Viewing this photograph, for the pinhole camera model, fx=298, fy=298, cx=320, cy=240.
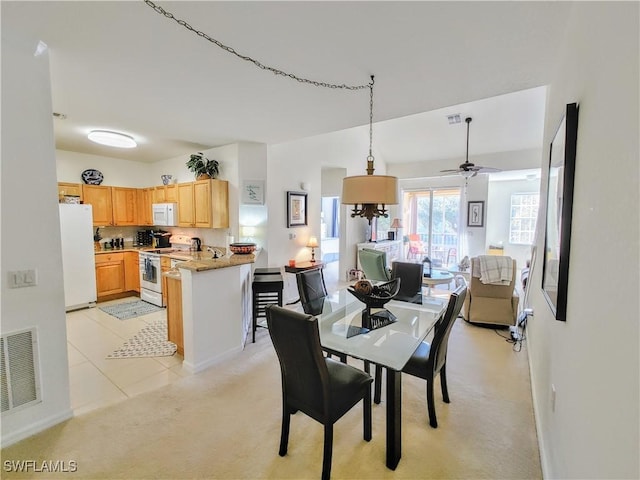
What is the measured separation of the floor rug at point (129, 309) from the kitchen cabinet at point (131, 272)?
18.7 inches

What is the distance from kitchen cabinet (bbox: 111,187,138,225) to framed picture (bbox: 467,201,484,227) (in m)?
7.00

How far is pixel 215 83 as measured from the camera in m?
2.42

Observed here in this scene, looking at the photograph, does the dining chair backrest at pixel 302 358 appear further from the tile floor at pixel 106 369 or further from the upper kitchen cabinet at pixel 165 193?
the upper kitchen cabinet at pixel 165 193

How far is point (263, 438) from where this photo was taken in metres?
1.98

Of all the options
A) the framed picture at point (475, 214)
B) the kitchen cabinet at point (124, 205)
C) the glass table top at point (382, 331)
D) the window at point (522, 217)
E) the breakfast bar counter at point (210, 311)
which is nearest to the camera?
the glass table top at point (382, 331)

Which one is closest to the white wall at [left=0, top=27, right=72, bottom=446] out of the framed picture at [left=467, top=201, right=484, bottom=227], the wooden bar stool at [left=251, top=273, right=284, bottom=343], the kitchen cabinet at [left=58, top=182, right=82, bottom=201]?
the wooden bar stool at [left=251, top=273, right=284, bottom=343]

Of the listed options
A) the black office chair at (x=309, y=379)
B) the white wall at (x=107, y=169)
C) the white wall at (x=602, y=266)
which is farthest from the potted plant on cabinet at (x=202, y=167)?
the white wall at (x=602, y=266)

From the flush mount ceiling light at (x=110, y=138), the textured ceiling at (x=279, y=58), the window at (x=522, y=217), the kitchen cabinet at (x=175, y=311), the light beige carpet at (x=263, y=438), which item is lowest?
the light beige carpet at (x=263, y=438)

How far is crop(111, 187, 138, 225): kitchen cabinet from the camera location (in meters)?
5.38

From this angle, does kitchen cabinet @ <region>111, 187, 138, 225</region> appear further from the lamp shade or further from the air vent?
the lamp shade

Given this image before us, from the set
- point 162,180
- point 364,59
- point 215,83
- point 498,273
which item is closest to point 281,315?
point 364,59

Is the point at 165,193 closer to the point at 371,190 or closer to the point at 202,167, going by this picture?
the point at 202,167

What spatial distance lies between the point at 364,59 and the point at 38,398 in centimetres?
318

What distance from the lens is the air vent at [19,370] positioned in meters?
1.84
